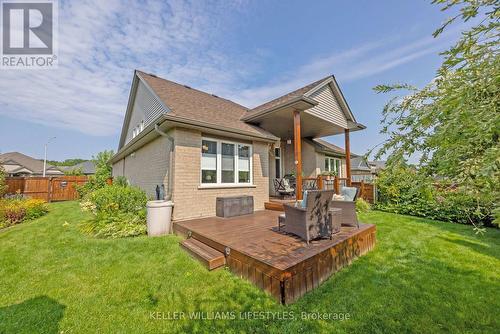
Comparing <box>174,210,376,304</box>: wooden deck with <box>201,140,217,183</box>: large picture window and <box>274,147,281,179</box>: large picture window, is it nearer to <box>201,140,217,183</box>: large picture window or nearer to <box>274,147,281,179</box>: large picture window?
<box>201,140,217,183</box>: large picture window

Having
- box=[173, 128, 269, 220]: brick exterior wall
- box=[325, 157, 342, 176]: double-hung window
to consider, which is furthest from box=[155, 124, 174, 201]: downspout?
box=[325, 157, 342, 176]: double-hung window

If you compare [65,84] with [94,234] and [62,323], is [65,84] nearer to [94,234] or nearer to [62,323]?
[94,234]

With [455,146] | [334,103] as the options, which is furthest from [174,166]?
[334,103]

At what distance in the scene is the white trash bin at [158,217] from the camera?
5895mm

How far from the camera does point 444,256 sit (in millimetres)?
4656

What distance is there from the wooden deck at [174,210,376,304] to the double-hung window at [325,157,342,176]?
33.4 feet

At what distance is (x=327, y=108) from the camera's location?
948 centimetres

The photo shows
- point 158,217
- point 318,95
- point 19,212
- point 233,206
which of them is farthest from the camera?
point 318,95

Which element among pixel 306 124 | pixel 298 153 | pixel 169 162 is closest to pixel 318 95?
pixel 306 124

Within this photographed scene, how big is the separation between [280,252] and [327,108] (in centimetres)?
791

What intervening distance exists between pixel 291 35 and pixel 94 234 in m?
11.4

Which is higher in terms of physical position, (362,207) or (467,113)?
(467,113)

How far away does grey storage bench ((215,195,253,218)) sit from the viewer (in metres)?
6.82

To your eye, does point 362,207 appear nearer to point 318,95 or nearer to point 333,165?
point 318,95
